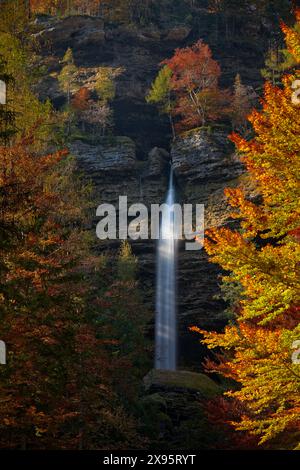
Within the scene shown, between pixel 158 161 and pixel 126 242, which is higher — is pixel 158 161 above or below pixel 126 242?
above

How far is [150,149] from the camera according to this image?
173 ft

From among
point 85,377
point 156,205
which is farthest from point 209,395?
point 156,205

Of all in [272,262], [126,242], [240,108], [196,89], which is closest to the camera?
[272,262]

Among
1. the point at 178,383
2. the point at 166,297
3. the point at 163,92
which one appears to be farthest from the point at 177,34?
the point at 178,383

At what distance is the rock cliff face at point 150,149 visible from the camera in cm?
3950

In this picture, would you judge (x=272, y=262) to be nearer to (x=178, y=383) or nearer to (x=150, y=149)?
(x=178, y=383)

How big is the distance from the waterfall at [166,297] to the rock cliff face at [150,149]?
63 centimetres

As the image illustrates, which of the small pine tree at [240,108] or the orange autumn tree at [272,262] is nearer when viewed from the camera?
the orange autumn tree at [272,262]

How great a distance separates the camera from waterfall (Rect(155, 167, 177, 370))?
124 feet

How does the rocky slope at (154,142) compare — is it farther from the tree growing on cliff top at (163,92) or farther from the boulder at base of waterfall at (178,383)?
the boulder at base of waterfall at (178,383)

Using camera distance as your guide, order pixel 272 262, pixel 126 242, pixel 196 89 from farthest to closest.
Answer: pixel 196 89, pixel 126 242, pixel 272 262

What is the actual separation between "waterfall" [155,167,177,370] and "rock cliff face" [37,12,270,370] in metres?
0.63

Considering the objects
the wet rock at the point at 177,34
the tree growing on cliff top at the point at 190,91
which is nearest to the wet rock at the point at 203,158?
the tree growing on cliff top at the point at 190,91

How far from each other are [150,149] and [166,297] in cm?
1953
